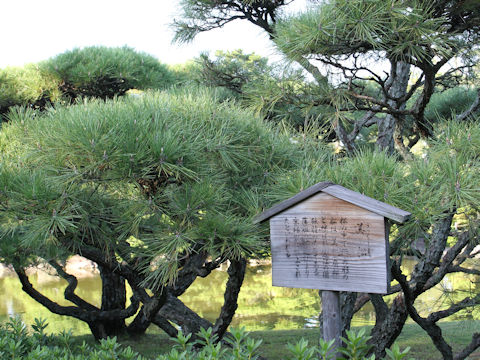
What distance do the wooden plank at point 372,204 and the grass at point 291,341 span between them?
2.22 m

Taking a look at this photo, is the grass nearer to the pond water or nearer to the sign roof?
the pond water

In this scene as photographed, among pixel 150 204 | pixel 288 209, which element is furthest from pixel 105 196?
pixel 288 209

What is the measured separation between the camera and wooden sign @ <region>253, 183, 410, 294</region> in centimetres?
164

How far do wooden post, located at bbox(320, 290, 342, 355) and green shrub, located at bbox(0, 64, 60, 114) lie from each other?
2778mm

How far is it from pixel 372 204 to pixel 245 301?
6790mm

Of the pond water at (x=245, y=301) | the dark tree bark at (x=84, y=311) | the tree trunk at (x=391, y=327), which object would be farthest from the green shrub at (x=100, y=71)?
the pond water at (x=245, y=301)

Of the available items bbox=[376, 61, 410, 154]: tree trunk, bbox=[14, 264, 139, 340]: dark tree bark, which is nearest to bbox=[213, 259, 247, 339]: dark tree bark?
bbox=[14, 264, 139, 340]: dark tree bark

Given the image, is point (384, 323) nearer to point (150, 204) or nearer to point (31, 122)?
point (150, 204)

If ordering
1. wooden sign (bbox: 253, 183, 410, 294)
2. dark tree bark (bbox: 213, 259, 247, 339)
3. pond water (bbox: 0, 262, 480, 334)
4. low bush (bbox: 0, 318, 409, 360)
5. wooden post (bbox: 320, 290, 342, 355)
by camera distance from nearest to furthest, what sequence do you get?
low bush (bbox: 0, 318, 409, 360)
wooden sign (bbox: 253, 183, 410, 294)
wooden post (bbox: 320, 290, 342, 355)
dark tree bark (bbox: 213, 259, 247, 339)
pond water (bbox: 0, 262, 480, 334)

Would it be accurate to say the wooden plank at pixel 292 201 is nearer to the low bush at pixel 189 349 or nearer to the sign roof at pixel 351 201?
the sign roof at pixel 351 201

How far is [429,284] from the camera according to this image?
2967 mm

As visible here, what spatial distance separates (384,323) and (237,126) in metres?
1.56

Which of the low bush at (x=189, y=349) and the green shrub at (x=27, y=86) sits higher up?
the green shrub at (x=27, y=86)

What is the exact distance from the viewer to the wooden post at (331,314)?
1.79m
